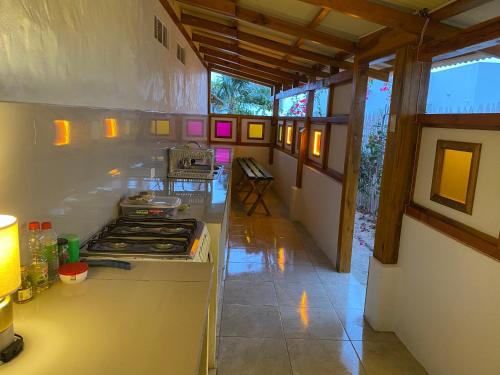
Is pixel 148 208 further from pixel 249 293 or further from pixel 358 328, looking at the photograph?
pixel 358 328

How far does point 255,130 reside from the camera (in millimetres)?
8312

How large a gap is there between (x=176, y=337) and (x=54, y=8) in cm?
117

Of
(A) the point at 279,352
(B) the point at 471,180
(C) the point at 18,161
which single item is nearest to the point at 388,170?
(B) the point at 471,180

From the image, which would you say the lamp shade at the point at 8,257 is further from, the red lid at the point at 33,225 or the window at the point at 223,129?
the window at the point at 223,129

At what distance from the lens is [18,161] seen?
3.61ft

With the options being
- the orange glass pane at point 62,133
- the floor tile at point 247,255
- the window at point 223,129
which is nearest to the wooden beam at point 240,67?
the window at point 223,129

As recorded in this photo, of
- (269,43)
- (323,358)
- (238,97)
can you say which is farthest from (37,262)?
(238,97)

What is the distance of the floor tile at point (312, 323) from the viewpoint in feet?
8.68

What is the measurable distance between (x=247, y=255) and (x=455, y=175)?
251 centimetres

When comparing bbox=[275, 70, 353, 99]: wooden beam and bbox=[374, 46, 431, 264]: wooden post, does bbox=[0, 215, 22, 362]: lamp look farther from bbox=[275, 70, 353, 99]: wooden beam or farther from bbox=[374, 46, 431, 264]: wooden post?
bbox=[275, 70, 353, 99]: wooden beam

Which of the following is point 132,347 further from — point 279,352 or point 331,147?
point 331,147

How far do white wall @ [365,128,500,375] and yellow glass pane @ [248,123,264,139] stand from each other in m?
5.86

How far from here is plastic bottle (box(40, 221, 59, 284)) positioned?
1.24 m

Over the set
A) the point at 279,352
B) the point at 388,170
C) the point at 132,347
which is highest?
the point at 388,170
